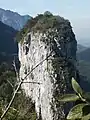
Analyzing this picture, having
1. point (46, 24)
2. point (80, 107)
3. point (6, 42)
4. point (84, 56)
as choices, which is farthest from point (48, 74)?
point (84, 56)

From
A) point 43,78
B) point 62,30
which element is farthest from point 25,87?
point 62,30

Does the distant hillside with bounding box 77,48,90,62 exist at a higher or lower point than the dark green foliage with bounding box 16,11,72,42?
lower

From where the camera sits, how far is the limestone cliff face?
25500mm

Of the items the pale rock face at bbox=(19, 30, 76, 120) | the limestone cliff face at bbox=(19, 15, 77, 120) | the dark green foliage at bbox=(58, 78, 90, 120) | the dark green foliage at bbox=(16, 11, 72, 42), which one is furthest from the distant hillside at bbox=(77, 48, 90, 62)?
the dark green foliage at bbox=(58, 78, 90, 120)

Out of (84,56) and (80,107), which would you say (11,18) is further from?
(80,107)

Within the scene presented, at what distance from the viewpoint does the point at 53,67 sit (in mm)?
26266

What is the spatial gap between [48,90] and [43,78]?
110cm

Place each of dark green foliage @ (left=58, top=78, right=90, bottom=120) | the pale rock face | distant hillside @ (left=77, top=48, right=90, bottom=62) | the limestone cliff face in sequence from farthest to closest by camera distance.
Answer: distant hillside @ (left=77, top=48, right=90, bottom=62) → the pale rock face → the limestone cliff face → dark green foliage @ (left=58, top=78, right=90, bottom=120)

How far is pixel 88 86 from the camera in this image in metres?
57.6

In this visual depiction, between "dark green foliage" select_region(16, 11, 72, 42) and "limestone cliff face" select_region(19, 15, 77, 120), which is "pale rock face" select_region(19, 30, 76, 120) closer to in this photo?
"limestone cliff face" select_region(19, 15, 77, 120)

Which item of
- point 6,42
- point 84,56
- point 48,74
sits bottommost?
point 84,56

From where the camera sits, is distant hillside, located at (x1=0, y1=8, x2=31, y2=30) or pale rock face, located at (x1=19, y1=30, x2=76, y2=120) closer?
pale rock face, located at (x1=19, y1=30, x2=76, y2=120)

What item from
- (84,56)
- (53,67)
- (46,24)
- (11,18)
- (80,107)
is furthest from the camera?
(11,18)

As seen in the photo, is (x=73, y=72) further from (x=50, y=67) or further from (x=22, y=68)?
(x=22, y=68)
